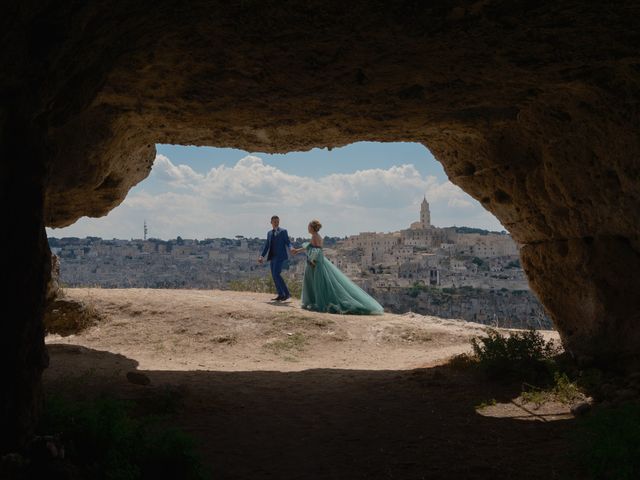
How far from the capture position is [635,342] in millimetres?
6441

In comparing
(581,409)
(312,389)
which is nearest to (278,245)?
(312,389)

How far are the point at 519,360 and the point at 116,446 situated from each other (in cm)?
535

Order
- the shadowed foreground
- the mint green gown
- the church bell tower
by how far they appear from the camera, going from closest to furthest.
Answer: the shadowed foreground < the mint green gown < the church bell tower

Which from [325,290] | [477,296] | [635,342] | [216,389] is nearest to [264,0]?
[216,389]

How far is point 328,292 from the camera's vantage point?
539 inches

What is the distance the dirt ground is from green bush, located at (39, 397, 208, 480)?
51cm

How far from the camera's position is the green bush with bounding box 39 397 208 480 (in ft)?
12.0

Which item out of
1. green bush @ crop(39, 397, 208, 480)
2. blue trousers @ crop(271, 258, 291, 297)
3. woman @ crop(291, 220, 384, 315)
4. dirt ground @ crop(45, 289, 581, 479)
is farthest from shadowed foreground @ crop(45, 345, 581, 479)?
blue trousers @ crop(271, 258, 291, 297)

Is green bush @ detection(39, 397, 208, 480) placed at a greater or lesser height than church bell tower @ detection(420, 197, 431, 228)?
lesser

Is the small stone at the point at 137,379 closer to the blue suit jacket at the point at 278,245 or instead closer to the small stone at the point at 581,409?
the small stone at the point at 581,409

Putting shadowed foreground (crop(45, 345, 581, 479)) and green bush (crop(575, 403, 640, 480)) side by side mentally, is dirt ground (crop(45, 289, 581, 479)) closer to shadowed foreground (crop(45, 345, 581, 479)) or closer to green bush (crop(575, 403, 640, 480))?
shadowed foreground (crop(45, 345, 581, 479))

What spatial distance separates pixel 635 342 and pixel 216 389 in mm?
5402

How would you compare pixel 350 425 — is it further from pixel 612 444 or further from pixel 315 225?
pixel 315 225

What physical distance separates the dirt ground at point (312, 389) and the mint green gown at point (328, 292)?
0.57 metres
